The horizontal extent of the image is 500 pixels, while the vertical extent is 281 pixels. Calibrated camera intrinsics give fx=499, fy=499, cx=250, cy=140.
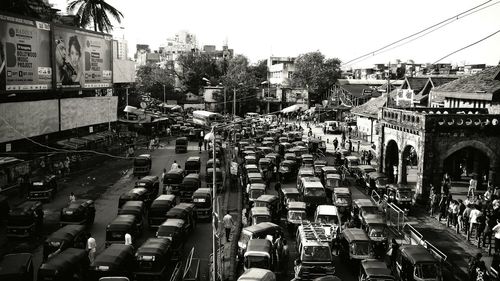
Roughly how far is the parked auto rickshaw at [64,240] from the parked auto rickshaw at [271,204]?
10.1m

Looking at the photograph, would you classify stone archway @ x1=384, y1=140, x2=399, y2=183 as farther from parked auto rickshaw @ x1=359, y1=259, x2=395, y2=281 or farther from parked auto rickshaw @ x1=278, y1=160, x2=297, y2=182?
parked auto rickshaw @ x1=359, y1=259, x2=395, y2=281

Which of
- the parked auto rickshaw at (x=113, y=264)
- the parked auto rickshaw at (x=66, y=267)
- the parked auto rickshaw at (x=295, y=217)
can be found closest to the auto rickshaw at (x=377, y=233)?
the parked auto rickshaw at (x=295, y=217)

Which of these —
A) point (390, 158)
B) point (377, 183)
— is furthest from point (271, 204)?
point (390, 158)

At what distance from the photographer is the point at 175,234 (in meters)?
23.5

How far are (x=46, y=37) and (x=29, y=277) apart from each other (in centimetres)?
3388

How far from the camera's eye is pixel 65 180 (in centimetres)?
4100

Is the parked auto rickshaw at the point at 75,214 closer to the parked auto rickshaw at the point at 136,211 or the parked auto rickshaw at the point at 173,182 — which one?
the parked auto rickshaw at the point at 136,211

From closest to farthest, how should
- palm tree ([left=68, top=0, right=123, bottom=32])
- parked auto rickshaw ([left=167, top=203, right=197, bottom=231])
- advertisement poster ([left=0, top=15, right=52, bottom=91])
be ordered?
parked auto rickshaw ([left=167, top=203, right=197, bottom=231])
advertisement poster ([left=0, top=15, right=52, bottom=91])
palm tree ([left=68, top=0, right=123, bottom=32])

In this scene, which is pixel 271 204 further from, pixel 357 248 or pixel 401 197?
pixel 401 197

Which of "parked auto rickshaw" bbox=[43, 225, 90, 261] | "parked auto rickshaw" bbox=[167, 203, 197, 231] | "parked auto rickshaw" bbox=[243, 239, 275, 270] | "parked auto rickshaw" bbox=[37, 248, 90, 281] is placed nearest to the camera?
"parked auto rickshaw" bbox=[37, 248, 90, 281]

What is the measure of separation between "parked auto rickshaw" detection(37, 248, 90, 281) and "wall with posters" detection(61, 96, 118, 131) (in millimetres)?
34919

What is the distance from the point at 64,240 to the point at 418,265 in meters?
14.9

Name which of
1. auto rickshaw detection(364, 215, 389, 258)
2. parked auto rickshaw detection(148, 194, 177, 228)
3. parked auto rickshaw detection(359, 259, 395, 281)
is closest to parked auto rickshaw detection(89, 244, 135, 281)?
parked auto rickshaw detection(148, 194, 177, 228)

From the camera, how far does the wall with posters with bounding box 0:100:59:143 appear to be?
42.9 m
